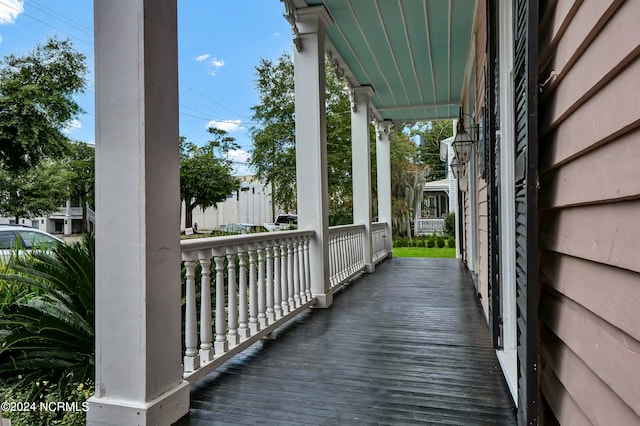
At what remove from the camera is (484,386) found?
2.38 m

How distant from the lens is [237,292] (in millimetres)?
3410

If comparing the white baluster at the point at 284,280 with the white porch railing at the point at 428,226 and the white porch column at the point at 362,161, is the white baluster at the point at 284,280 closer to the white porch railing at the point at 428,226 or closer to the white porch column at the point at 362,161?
the white porch column at the point at 362,161

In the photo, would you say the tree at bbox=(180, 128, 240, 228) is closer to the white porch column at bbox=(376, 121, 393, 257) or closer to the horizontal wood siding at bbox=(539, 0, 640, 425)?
the white porch column at bbox=(376, 121, 393, 257)

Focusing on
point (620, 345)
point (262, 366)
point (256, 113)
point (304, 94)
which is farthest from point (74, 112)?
point (620, 345)

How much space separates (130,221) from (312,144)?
294 cm

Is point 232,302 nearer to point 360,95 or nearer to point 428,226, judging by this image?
point 360,95

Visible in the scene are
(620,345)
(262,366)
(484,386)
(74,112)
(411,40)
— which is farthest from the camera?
(74,112)

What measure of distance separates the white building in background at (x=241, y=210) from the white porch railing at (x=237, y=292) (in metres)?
11.0

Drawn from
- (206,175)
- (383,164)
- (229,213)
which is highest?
(206,175)

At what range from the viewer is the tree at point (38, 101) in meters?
9.66

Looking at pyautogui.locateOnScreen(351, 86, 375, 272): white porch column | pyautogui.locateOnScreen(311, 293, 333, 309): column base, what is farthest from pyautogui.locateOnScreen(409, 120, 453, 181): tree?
pyautogui.locateOnScreen(311, 293, 333, 309): column base

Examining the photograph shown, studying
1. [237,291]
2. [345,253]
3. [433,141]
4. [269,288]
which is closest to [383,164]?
[345,253]

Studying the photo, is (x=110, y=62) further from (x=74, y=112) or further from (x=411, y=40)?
(x=74, y=112)

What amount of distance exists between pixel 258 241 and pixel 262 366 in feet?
3.33
